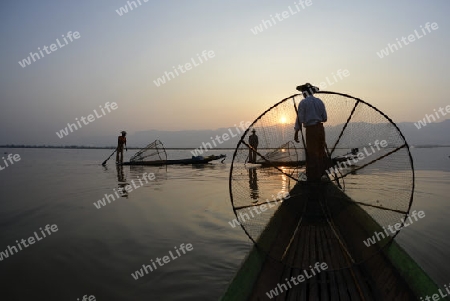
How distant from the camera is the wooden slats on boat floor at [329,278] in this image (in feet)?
9.59

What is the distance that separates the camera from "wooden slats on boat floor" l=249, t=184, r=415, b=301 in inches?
115

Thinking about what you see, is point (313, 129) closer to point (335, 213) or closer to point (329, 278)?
point (335, 213)

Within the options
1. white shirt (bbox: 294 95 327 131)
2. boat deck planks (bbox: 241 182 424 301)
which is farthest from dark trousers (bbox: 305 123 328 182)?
boat deck planks (bbox: 241 182 424 301)

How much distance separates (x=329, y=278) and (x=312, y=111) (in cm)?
281

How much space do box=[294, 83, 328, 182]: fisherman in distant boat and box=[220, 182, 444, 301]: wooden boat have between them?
31cm

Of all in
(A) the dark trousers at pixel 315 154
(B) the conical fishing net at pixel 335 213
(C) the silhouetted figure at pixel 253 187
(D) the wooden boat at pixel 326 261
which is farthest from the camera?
(C) the silhouetted figure at pixel 253 187

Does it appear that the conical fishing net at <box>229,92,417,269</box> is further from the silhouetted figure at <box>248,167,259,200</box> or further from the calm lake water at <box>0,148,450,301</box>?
the silhouetted figure at <box>248,167,259,200</box>

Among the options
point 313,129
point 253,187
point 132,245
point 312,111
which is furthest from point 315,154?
point 253,187

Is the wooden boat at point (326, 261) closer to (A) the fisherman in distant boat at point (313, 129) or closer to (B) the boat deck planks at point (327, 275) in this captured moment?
(B) the boat deck planks at point (327, 275)

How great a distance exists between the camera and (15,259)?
509 centimetres

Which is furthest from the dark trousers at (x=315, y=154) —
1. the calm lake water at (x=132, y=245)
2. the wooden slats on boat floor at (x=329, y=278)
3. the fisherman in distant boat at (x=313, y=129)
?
the calm lake water at (x=132, y=245)

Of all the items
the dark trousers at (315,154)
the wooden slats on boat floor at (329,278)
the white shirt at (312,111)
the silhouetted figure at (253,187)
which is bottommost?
the wooden slats on boat floor at (329,278)

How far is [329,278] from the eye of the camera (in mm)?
3301

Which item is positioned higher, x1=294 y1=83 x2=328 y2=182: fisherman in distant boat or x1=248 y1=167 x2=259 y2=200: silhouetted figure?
x1=294 y1=83 x2=328 y2=182: fisherman in distant boat
